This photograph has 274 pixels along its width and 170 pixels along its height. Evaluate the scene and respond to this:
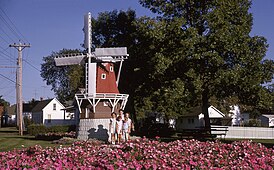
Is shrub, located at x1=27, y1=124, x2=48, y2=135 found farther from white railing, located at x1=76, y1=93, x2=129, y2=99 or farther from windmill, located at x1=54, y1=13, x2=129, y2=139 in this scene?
white railing, located at x1=76, y1=93, x2=129, y2=99

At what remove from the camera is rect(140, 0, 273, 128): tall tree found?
3397 cm

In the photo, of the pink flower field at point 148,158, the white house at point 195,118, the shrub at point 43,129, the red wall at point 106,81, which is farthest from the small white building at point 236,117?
the pink flower field at point 148,158

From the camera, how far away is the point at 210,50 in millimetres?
35000

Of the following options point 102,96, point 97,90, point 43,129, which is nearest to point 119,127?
point 102,96

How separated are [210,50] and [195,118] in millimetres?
34322

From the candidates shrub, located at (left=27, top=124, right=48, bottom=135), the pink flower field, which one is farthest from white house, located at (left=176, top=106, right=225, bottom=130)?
the pink flower field

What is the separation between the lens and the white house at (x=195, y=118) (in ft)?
220

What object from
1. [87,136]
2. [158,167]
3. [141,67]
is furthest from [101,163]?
[141,67]

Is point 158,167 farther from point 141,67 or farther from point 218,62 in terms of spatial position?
point 141,67

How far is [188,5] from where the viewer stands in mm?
37562

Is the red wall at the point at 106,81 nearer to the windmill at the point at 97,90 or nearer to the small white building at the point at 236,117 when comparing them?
the windmill at the point at 97,90

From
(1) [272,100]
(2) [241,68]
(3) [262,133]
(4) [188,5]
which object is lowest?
(3) [262,133]

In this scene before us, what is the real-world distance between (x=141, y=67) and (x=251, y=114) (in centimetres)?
5546

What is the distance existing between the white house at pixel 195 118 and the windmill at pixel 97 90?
28.6 m
